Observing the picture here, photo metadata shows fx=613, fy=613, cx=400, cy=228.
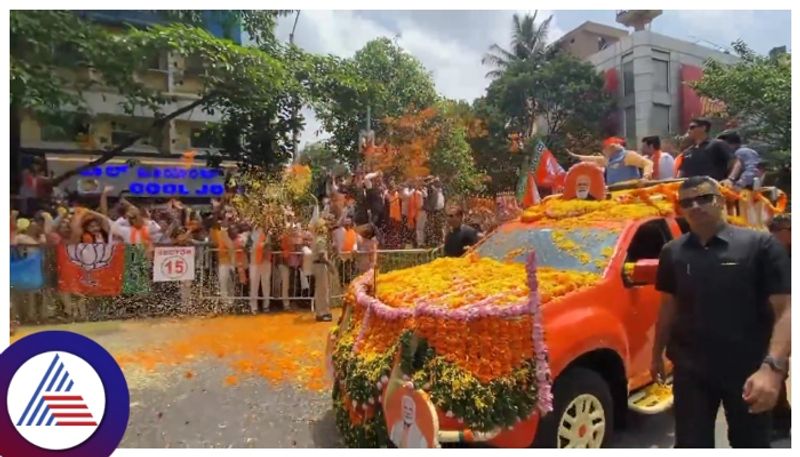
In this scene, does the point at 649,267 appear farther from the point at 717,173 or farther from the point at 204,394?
the point at 204,394

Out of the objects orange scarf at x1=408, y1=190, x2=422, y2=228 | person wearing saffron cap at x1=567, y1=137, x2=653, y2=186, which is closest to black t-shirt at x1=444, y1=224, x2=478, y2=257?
orange scarf at x1=408, y1=190, x2=422, y2=228

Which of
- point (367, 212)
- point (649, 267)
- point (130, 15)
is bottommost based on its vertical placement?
point (649, 267)

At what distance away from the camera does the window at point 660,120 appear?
15.2 feet

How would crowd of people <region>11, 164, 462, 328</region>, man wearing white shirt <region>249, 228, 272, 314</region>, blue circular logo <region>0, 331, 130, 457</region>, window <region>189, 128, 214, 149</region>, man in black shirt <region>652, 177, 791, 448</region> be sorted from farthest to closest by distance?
1. man wearing white shirt <region>249, 228, 272, 314</region>
2. crowd of people <region>11, 164, 462, 328</region>
3. window <region>189, 128, 214, 149</region>
4. blue circular logo <region>0, 331, 130, 457</region>
5. man in black shirt <region>652, 177, 791, 448</region>

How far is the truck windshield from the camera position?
3.94m

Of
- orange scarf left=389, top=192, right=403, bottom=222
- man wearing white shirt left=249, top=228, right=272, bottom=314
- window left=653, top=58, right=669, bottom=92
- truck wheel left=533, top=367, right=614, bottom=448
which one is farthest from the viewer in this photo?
man wearing white shirt left=249, top=228, right=272, bottom=314

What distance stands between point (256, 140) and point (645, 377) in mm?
3096

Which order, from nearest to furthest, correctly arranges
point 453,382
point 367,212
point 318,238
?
point 453,382 < point 367,212 < point 318,238

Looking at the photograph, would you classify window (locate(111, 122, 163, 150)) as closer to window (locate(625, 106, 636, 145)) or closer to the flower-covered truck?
the flower-covered truck

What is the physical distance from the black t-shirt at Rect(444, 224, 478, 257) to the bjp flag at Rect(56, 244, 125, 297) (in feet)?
9.06

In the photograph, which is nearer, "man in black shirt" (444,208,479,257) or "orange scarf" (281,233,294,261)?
"man in black shirt" (444,208,479,257)

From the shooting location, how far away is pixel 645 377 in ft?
12.9

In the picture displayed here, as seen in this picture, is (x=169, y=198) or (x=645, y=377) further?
(x=169, y=198)

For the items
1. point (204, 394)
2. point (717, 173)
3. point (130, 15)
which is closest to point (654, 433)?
point (717, 173)
